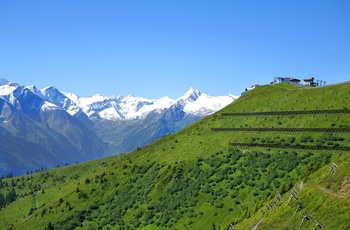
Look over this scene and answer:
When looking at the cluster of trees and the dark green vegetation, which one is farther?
the cluster of trees

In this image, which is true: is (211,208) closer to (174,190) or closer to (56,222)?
(174,190)

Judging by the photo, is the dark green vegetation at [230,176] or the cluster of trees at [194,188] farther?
the cluster of trees at [194,188]

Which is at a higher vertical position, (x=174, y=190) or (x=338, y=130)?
(x=338, y=130)

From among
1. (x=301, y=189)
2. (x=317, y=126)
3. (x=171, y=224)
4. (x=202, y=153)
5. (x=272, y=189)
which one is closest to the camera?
(x=301, y=189)

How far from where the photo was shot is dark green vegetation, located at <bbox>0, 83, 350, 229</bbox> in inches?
3649

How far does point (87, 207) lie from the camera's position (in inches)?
6713

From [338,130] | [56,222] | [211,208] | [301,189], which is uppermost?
[338,130]

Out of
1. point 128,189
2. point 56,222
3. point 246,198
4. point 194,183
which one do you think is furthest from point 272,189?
point 56,222

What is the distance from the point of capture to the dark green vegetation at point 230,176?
92.7 metres

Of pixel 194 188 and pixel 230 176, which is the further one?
pixel 194 188

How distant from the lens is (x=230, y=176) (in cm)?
13675

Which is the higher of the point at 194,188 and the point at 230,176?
the point at 230,176

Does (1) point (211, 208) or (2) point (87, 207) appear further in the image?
(2) point (87, 207)

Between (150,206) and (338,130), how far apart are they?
69980 millimetres
